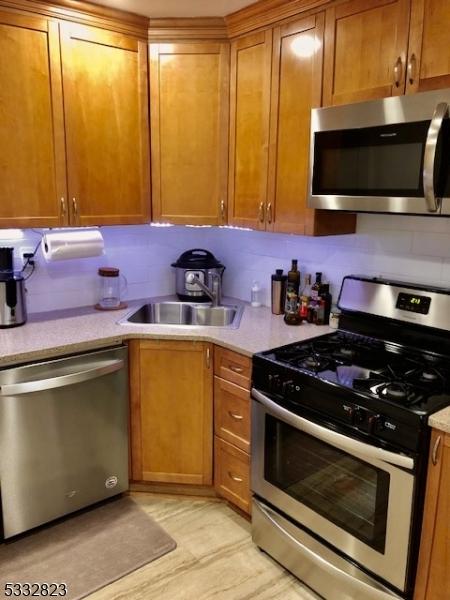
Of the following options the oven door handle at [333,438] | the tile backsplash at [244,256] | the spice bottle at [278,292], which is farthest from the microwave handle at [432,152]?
the spice bottle at [278,292]

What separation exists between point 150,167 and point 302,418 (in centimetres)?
154

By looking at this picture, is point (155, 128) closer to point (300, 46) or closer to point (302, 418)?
point (300, 46)

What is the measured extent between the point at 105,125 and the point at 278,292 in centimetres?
121

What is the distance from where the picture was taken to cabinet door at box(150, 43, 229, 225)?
8.13 ft

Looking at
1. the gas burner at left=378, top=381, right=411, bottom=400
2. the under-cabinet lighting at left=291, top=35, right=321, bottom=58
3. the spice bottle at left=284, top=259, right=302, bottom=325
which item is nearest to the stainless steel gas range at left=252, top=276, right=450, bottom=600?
the gas burner at left=378, top=381, right=411, bottom=400

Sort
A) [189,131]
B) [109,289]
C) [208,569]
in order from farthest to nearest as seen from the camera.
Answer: [109,289] → [189,131] → [208,569]

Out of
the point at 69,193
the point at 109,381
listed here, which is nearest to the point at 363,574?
the point at 109,381

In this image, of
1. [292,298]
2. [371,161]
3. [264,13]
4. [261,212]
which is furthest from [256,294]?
[264,13]

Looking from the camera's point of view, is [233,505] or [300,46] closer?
[300,46]

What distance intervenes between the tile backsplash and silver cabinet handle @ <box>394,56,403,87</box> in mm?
584

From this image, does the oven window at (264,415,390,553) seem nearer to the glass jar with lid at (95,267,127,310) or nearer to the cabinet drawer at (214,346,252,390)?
the cabinet drawer at (214,346,252,390)

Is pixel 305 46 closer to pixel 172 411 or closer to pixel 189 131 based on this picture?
pixel 189 131

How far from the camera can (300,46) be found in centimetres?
213

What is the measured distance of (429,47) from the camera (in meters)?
1.67
